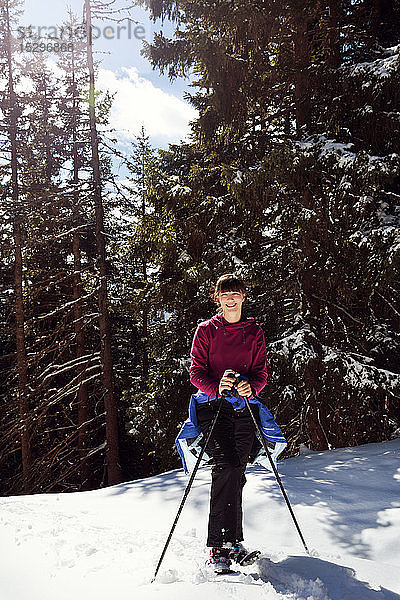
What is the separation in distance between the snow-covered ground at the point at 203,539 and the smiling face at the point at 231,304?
5.34 ft

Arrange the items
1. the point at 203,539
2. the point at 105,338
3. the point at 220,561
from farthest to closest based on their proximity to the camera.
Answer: the point at 105,338, the point at 203,539, the point at 220,561

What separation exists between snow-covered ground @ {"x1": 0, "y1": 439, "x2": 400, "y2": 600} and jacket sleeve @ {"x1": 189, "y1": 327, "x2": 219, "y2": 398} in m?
1.13

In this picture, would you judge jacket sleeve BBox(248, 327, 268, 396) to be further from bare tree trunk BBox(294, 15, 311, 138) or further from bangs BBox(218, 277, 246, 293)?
bare tree trunk BBox(294, 15, 311, 138)

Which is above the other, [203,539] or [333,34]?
[333,34]

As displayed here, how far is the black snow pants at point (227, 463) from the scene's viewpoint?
318 centimetres

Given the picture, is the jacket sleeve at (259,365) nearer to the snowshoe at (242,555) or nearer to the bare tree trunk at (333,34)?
the snowshoe at (242,555)

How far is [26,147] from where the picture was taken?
15.0 m

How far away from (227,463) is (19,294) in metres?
12.5

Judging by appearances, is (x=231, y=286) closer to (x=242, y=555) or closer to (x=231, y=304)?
(x=231, y=304)

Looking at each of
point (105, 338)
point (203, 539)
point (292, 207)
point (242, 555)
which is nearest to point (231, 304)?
point (242, 555)

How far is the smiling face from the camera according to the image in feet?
11.1

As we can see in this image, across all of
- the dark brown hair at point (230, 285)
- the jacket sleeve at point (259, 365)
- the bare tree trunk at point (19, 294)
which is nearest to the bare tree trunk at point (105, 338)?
the bare tree trunk at point (19, 294)

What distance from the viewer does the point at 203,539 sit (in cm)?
388

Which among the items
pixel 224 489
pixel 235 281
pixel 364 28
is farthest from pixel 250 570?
pixel 364 28
